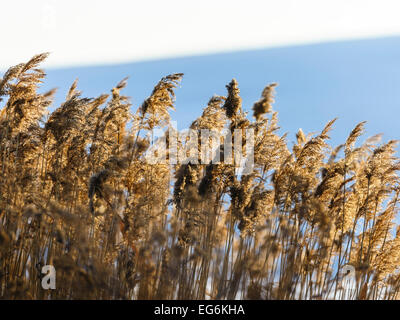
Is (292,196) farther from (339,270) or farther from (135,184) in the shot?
(135,184)

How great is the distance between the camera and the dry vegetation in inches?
167

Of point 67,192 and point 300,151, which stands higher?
point 300,151

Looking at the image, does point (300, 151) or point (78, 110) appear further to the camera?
point (300, 151)

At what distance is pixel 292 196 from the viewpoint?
5.32m

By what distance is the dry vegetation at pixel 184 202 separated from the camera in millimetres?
4230

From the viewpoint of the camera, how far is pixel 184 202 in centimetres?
487
